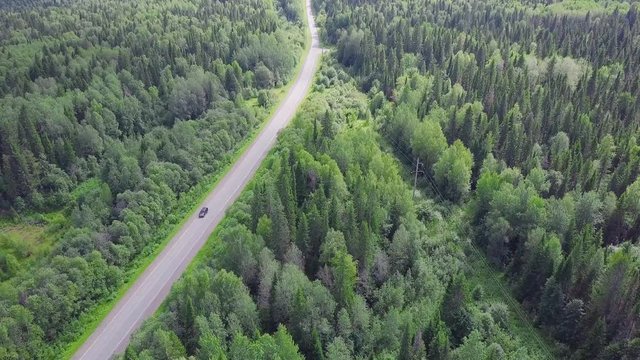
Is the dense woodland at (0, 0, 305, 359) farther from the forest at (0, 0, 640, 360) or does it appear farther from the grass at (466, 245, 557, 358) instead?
the grass at (466, 245, 557, 358)

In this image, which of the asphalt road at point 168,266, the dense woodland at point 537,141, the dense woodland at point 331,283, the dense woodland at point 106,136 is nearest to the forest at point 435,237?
the dense woodland at point 331,283

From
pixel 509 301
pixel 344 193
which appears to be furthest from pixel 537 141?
pixel 344 193

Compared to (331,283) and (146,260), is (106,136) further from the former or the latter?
(331,283)

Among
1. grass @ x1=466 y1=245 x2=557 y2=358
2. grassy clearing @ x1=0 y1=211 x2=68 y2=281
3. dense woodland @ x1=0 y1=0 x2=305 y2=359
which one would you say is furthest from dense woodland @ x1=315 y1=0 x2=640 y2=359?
grassy clearing @ x1=0 y1=211 x2=68 y2=281

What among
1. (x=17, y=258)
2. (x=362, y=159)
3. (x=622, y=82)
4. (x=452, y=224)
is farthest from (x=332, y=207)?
(x=622, y=82)

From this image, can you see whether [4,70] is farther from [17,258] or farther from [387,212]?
[387,212]
